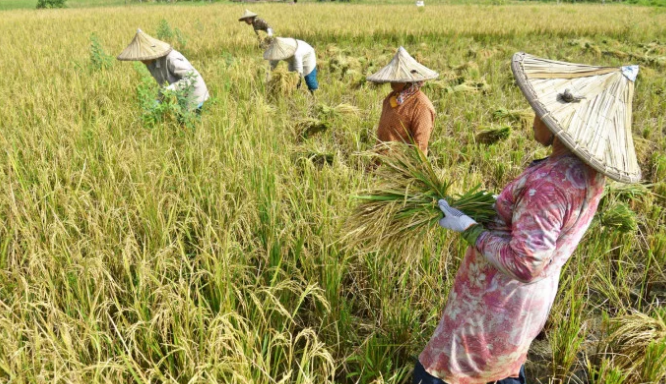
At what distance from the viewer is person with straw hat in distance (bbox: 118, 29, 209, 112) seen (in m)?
3.21

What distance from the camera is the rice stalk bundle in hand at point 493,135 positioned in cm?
309

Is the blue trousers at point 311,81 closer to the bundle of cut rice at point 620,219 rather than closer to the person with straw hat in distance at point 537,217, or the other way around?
the bundle of cut rice at point 620,219

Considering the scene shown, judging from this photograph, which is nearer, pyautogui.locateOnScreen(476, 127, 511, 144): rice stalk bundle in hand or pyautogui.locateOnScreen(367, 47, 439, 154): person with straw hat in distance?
pyautogui.locateOnScreen(367, 47, 439, 154): person with straw hat in distance

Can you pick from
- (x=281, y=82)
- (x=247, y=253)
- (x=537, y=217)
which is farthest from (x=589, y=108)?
(x=281, y=82)

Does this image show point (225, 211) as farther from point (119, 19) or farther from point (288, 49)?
point (119, 19)

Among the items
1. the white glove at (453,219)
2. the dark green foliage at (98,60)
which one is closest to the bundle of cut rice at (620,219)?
the white glove at (453,219)

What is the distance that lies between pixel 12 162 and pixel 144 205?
38.6 inches

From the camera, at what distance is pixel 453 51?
7.67 metres

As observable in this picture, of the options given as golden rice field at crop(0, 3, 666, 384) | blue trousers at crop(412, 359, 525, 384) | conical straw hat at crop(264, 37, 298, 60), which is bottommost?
blue trousers at crop(412, 359, 525, 384)

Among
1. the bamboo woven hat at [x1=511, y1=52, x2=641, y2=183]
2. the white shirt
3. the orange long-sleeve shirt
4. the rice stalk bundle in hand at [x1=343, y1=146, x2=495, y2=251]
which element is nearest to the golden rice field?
the rice stalk bundle in hand at [x1=343, y1=146, x2=495, y2=251]

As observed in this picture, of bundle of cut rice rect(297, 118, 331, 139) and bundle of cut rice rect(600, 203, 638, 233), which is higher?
bundle of cut rice rect(297, 118, 331, 139)

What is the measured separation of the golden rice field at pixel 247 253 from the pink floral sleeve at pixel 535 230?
0.47 meters

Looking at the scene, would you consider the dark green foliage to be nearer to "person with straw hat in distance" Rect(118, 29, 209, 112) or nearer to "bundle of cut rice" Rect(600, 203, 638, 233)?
"person with straw hat in distance" Rect(118, 29, 209, 112)

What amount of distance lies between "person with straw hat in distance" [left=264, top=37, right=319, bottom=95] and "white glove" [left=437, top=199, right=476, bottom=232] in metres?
3.69
